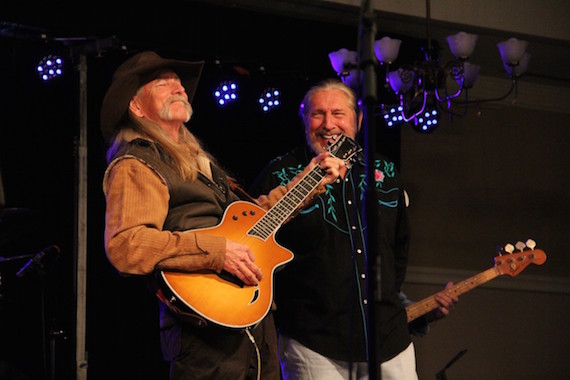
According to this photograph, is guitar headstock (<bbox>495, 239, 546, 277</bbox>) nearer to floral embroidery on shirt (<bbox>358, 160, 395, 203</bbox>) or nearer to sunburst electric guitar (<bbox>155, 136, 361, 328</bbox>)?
floral embroidery on shirt (<bbox>358, 160, 395, 203</bbox>)

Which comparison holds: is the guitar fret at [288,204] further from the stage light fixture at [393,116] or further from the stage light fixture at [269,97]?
the stage light fixture at [393,116]

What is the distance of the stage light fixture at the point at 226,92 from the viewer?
545 cm

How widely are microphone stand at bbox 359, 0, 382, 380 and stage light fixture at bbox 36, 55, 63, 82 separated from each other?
10.3 ft

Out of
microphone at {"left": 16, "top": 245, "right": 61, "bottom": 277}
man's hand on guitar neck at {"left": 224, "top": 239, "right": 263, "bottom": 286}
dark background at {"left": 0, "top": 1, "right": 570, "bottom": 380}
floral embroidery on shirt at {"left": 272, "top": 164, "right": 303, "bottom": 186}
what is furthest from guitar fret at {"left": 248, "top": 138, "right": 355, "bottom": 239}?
microphone at {"left": 16, "top": 245, "right": 61, "bottom": 277}

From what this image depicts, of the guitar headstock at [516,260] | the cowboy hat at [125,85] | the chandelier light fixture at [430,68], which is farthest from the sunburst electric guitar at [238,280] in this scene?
the guitar headstock at [516,260]

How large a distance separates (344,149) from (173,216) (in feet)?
2.60

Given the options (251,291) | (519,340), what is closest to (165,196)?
(251,291)

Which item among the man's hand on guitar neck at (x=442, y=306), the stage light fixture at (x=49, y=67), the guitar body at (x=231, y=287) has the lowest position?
the man's hand on guitar neck at (x=442, y=306)

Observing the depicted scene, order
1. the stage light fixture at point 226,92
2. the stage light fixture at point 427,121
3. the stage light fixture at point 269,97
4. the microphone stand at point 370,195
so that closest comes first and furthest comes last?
the microphone stand at point 370,195, the stage light fixture at point 226,92, the stage light fixture at point 269,97, the stage light fixture at point 427,121

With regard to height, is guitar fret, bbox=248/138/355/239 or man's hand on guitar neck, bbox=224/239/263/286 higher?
guitar fret, bbox=248/138/355/239

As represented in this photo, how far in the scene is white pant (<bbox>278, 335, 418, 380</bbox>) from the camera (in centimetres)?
339

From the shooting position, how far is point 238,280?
286 cm

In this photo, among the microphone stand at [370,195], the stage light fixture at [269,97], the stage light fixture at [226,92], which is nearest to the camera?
the microphone stand at [370,195]

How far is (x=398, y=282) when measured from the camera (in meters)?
4.00
